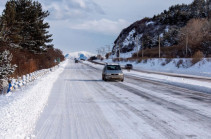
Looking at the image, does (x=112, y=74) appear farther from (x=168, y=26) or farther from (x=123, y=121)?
(x=168, y=26)

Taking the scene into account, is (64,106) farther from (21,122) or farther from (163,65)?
(163,65)

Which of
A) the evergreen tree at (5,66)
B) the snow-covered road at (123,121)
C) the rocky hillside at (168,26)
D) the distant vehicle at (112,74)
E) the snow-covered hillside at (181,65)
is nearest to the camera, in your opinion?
the snow-covered road at (123,121)

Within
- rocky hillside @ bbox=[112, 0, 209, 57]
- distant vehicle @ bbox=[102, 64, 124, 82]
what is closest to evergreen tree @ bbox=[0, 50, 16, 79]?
distant vehicle @ bbox=[102, 64, 124, 82]

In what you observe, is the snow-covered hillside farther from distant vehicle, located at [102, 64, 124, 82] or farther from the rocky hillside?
the rocky hillside

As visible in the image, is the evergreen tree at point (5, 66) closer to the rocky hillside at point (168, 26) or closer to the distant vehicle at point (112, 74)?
the distant vehicle at point (112, 74)

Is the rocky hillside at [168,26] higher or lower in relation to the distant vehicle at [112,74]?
higher

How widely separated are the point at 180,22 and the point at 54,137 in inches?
4321

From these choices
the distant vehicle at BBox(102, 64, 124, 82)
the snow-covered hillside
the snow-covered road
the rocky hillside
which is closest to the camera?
the snow-covered road

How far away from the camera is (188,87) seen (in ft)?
54.9

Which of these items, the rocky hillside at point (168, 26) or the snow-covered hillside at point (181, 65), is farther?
the rocky hillside at point (168, 26)

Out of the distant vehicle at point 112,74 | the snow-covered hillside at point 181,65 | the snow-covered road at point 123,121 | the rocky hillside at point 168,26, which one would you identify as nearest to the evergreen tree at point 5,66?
the distant vehicle at point 112,74

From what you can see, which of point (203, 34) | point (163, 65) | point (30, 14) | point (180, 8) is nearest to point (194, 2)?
point (180, 8)

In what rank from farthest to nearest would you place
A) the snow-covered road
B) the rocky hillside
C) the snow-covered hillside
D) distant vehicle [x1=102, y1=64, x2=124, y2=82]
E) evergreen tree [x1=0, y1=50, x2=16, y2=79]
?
1. the rocky hillside
2. the snow-covered hillside
3. distant vehicle [x1=102, y1=64, x2=124, y2=82]
4. evergreen tree [x1=0, y1=50, x2=16, y2=79]
5. the snow-covered road

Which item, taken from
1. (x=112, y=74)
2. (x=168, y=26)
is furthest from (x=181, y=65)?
(x=168, y=26)
